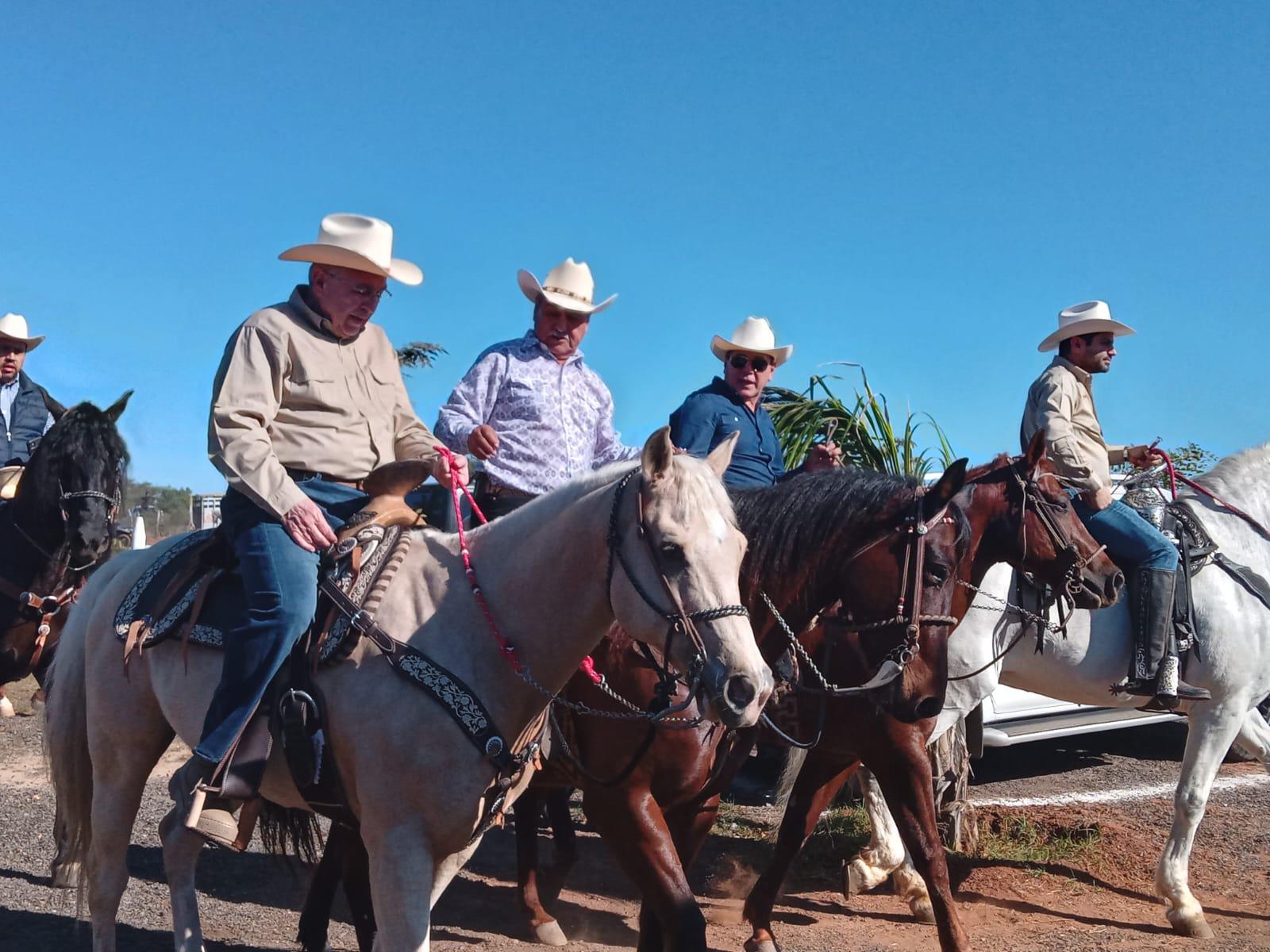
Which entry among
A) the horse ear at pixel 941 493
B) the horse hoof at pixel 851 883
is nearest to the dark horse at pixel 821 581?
the horse ear at pixel 941 493

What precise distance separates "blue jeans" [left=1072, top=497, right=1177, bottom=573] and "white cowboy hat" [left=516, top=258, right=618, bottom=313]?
3.09 meters

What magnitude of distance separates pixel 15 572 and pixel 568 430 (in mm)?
4333

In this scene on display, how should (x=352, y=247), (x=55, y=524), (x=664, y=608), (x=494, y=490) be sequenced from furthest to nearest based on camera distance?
(x=55, y=524) → (x=494, y=490) → (x=352, y=247) → (x=664, y=608)

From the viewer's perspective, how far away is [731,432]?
5.61 meters

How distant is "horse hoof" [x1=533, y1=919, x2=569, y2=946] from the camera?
5605 millimetres

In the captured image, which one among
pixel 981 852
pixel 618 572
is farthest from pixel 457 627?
pixel 981 852

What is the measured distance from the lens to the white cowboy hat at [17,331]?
855 centimetres

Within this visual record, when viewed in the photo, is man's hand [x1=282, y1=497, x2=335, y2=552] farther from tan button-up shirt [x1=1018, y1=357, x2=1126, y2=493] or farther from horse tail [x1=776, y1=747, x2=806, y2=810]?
tan button-up shirt [x1=1018, y1=357, x2=1126, y2=493]

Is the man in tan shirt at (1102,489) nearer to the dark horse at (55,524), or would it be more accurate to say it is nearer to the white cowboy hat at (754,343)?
the white cowboy hat at (754,343)

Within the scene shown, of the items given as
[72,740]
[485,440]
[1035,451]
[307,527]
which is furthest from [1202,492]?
[72,740]

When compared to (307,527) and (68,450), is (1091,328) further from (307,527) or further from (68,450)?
(68,450)

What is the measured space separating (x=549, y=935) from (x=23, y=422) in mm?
5956

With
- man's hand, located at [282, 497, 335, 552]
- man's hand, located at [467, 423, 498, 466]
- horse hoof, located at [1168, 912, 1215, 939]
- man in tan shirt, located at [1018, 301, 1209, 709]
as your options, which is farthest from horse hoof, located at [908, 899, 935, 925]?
man's hand, located at [282, 497, 335, 552]

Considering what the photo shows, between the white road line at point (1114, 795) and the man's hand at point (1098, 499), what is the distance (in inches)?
103
